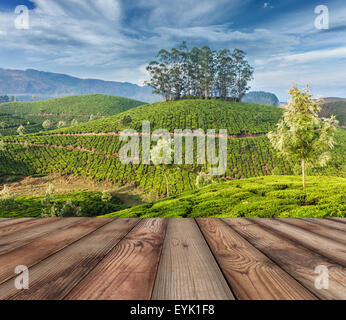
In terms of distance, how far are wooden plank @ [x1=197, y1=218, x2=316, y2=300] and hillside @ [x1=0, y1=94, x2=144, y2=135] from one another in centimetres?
12238

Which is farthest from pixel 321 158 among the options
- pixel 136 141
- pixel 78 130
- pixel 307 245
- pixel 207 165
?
pixel 78 130

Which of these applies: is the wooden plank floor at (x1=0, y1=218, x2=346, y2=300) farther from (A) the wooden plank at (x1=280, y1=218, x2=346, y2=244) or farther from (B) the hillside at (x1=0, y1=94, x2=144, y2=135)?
(B) the hillside at (x1=0, y1=94, x2=144, y2=135)

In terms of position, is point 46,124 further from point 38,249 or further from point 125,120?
point 38,249

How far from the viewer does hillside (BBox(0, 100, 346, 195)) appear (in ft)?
155

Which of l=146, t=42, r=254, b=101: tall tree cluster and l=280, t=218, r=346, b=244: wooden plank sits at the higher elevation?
l=146, t=42, r=254, b=101: tall tree cluster

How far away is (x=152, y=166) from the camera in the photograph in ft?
176

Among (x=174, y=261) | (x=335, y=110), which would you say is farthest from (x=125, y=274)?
(x=335, y=110)

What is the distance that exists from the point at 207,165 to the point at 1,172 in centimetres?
5624

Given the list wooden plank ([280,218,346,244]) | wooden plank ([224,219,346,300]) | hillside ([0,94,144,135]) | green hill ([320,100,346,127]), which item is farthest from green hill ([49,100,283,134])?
green hill ([320,100,346,127])

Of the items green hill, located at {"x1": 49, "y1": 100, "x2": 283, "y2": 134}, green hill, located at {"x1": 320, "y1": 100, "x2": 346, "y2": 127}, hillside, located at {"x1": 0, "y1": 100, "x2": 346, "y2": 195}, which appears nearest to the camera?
hillside, located at {"x1": 0, "y1": 100, "x2": 346, "y2": 195}

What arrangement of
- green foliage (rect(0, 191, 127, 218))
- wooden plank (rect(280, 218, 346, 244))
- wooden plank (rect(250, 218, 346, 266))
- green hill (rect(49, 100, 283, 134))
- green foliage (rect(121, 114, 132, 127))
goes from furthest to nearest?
green foliage (rect(121, 114, 132, 127)), green hill (rect(49, 100, 283, 134)), green foliage (rect(0, 191, 127, 218)), wooden plank (rect(280, 218, 346, 244)), wooden plank (rect(250, 218, 346, 266))

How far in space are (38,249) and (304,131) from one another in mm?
14604

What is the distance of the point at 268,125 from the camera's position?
70.0 metres
